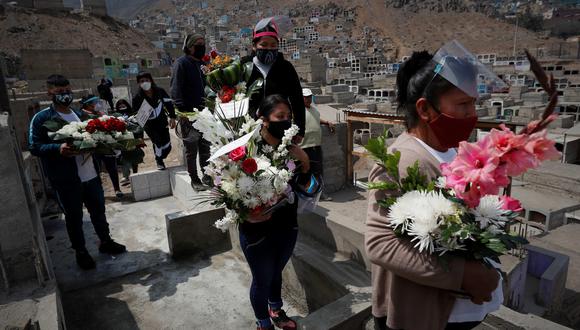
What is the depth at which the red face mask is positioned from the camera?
1.55 metres

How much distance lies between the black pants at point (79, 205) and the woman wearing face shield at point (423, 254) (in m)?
3.67

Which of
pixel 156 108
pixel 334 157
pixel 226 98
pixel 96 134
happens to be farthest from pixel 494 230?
pixel 334 157

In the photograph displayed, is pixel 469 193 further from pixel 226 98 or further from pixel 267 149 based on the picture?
pixel 226 98

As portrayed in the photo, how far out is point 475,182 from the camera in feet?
4.12

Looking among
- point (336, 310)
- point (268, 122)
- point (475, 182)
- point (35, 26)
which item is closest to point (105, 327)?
point (336, 310)

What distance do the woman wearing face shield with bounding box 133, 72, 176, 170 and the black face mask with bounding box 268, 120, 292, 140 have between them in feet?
12.8

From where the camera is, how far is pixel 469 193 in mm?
1318

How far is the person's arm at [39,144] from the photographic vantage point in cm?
381

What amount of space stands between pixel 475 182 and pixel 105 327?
333cm

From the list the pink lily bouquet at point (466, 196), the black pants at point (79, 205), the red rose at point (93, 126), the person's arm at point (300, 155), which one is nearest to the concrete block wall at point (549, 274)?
the person's arm at point (300, 155)

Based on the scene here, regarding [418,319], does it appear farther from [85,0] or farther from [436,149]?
[85,0]

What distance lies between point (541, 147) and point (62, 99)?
448 centimetres

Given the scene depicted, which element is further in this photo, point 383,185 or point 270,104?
point 270,104

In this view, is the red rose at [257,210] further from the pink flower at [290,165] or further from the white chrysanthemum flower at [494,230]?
the white chrysanthemum flower at [494,230]
